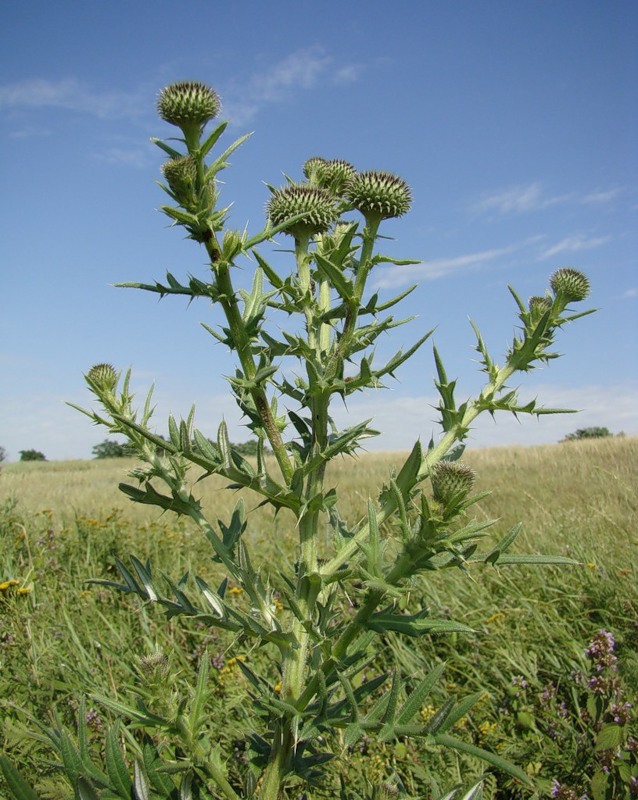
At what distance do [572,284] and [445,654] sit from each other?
94.6 inches

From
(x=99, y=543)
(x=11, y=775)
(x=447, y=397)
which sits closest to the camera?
(x=11, y=775)

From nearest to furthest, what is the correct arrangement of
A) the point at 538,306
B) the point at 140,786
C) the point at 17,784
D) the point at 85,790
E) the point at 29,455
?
the point at 17,784
the point at 85,790
the point at 140,786
the point at 538,306
the point at 29,455

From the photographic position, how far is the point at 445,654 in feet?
13.2

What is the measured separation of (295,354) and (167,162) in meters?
0.71

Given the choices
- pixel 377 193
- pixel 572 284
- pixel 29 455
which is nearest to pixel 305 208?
pixel 377 193

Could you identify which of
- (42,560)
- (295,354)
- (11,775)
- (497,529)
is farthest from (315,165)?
(497,529)

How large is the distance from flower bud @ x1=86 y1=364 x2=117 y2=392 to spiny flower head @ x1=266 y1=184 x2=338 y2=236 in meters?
0.92

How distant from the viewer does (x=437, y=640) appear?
13.5ft

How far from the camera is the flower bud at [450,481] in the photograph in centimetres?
188

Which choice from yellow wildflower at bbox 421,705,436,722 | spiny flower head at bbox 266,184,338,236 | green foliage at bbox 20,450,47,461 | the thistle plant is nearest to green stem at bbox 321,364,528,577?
the thistle plant

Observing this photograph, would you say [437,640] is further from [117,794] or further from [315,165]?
[315,165]

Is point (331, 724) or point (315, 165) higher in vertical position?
point (315, 165)

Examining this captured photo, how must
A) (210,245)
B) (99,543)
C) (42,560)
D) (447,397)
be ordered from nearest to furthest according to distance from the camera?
(210,245)
(447,397)
(42,560)
(99,543)

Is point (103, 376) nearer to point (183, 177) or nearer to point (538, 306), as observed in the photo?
point (183, 177)
